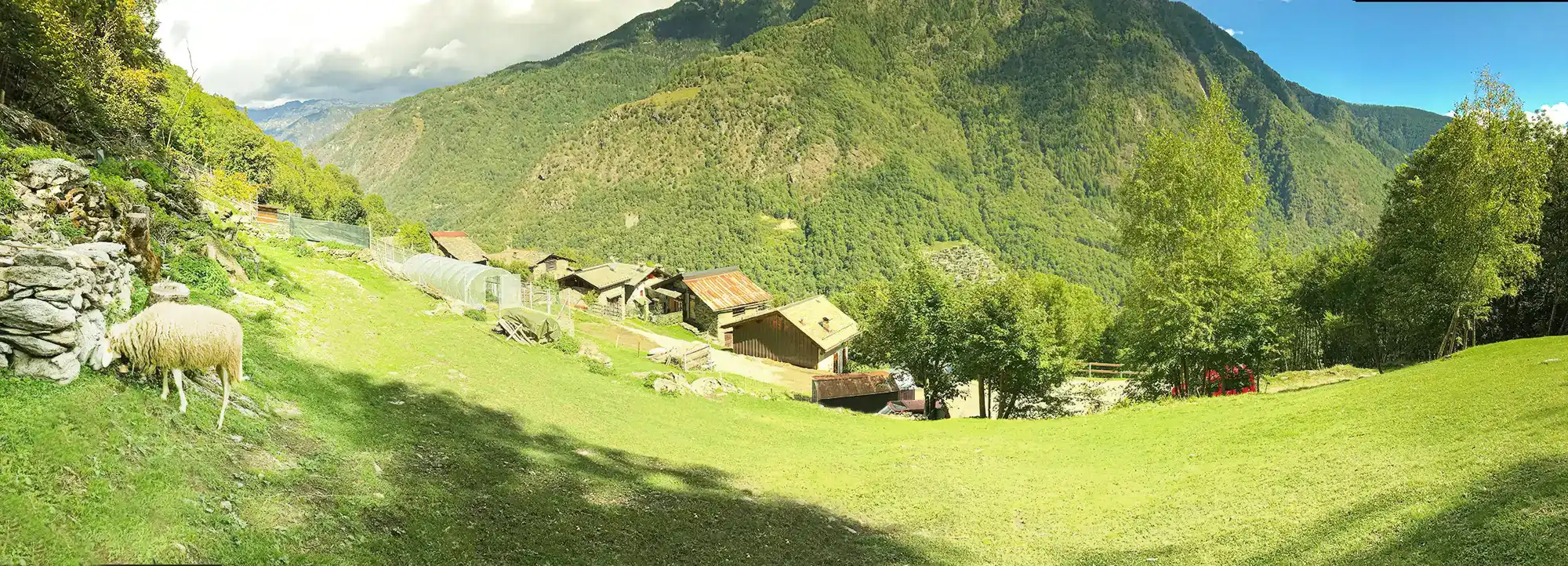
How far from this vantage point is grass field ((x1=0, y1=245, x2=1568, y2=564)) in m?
7.17

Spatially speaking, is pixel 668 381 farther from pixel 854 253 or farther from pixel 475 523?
pixel 854 253

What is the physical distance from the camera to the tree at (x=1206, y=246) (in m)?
25.9

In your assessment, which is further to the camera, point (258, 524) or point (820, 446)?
point (820, 446)

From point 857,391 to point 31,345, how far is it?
3459 cm

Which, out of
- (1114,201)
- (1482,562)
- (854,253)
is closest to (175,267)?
(1482,562)

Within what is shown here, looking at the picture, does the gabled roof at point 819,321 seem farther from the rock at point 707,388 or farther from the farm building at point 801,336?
the rock at point 707,388

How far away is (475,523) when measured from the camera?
31.2 ft

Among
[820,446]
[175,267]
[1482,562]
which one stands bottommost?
[820,446]

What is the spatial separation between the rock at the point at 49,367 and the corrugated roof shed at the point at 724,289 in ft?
185

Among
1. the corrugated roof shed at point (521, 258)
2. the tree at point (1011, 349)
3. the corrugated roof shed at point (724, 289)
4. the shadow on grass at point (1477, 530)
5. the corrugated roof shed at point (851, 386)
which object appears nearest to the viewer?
the shadow on grass at point (1477, 530)

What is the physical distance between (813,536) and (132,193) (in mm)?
16834

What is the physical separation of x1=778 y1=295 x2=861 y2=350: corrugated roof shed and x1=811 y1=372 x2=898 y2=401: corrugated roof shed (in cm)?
1216

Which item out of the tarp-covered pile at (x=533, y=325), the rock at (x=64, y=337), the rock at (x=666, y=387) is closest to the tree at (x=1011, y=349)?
the rock at (x=666, y=387)

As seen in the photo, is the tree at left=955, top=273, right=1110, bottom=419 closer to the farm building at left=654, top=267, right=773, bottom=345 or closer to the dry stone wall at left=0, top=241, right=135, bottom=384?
the dry stone wall at left=0, top=241, right=135, bottom=384
